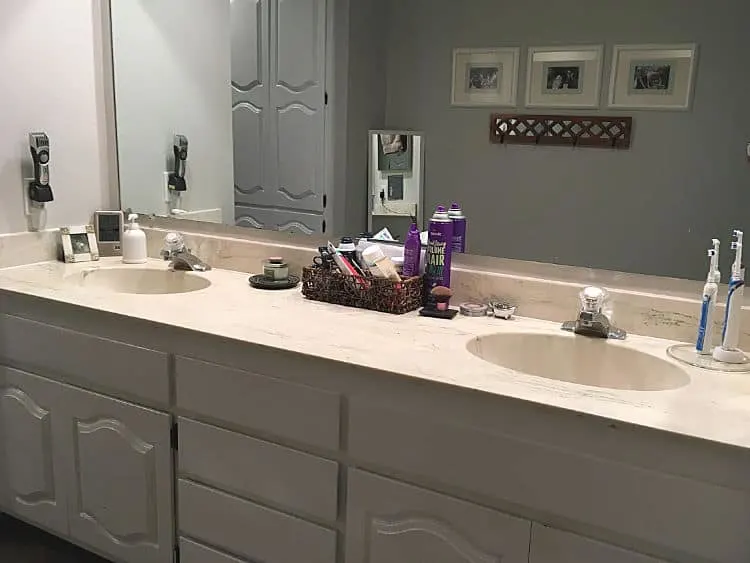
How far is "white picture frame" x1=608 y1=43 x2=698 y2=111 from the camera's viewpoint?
1555 mm

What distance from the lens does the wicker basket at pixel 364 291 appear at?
1.78 m

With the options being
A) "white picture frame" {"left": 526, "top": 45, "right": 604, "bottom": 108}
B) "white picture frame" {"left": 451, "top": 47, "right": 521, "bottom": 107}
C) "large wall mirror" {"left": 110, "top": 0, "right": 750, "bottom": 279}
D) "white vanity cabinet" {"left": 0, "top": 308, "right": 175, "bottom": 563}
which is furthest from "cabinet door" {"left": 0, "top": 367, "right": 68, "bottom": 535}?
"white picture frame" {"left": 526, "top": 45, "right": 604, "bottom": 108}

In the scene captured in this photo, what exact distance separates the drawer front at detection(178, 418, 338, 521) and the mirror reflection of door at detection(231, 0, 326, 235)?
681mm

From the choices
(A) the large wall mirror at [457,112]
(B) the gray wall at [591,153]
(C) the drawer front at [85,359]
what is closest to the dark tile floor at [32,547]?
(C) the drawer front at [85,359]

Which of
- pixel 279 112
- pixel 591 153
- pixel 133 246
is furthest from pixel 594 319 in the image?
pixel 133 246

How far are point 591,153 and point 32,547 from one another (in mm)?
1901

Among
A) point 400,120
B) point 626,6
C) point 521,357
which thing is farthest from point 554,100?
point 521,357

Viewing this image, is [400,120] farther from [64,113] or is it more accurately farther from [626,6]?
[64,113]

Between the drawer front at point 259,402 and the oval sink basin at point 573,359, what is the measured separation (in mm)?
346

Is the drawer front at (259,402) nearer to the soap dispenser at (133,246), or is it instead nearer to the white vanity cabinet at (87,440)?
the white vanity cabinet at (87,440)

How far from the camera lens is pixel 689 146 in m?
1.57

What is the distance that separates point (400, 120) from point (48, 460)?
128 cm

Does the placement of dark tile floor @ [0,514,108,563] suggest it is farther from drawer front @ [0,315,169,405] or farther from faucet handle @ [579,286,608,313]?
faucet handle @ [579,286,608,313]

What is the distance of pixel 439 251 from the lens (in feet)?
5.95
